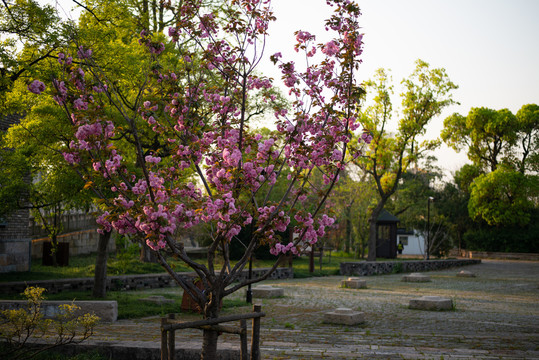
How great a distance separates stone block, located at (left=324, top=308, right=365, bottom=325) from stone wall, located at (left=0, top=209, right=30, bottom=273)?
1250 centimetres

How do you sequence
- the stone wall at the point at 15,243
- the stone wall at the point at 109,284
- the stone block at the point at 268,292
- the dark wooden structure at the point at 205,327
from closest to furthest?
the dark wooden structure at the point at 205,327, the stone wall at the point at 109,284, the stone block at the point at 268,292, the stone wall at the point at 15,243

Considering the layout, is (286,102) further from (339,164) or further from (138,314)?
(339,164)

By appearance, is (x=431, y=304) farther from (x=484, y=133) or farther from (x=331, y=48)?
(x=484, y=133)

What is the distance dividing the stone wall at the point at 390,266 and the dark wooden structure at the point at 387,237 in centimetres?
619

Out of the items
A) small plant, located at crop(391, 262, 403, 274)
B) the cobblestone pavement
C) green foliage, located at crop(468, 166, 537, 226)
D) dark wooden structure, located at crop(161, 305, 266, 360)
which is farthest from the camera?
green foliage, located at crop(468, 166, 537, 226)

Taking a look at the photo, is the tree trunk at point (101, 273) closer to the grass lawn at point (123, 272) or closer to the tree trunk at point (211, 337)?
the grass lawn at point (123, 272)

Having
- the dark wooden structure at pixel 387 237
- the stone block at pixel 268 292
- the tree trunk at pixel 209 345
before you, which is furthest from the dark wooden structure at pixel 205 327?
the dark wooden structure at pixel 387 237

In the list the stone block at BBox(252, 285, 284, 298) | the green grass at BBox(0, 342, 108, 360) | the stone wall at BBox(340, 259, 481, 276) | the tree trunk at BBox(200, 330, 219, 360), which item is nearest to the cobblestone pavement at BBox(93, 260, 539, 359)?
the stone block at BBox(252, 285, 284, 298)

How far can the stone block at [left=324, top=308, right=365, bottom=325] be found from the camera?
10664 mm

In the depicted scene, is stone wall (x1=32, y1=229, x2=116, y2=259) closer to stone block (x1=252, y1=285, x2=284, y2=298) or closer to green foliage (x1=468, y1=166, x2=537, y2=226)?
stone block (x1=252, y1=285, x2=284, y2=298)

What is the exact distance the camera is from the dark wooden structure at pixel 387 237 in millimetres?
42250

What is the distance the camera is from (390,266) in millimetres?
30547

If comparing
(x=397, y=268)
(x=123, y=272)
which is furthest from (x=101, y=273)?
(x=397, y=268)

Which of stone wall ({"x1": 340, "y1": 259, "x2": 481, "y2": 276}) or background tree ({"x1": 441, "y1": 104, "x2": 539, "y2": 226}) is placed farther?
background tree ({"x1": 441, "y1": 104, "x2": 539, "y2": 226})
